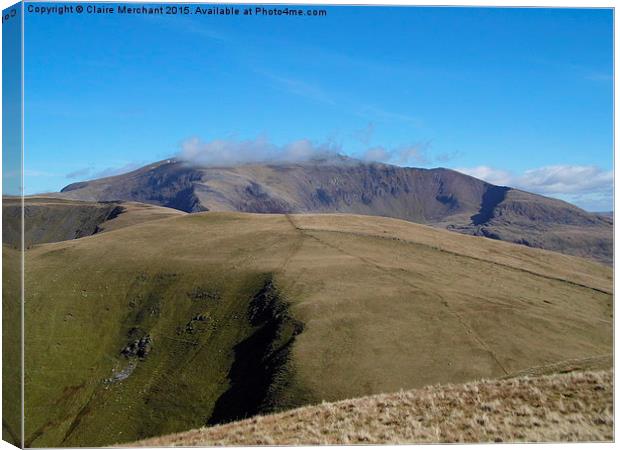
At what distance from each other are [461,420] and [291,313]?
40.6 m

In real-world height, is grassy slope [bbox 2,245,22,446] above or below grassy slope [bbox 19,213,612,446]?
above

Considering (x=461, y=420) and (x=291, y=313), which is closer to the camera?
(x=461, y=420)

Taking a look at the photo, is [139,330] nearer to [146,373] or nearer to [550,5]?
[146,373]

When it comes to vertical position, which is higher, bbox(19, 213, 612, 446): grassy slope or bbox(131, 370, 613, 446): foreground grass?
bbox(131, 370, 613, 446): foreground grass

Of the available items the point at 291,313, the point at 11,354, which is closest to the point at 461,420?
the point at 11,354

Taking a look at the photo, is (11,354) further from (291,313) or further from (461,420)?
(291,313)

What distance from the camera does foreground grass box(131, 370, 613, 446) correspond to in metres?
16.4

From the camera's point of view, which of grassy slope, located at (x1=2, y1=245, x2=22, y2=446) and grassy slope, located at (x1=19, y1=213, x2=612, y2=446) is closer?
grassy slope, located at (x1=2, y1=245, x2=22, y2=446)

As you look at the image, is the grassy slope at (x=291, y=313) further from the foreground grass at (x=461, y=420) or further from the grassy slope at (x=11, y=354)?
the foreground grass at (x=461, y=420)

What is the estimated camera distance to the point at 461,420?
17188 millimetres

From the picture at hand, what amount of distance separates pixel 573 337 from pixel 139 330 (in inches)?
1829

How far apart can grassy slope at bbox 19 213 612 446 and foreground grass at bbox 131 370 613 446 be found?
22.3 m

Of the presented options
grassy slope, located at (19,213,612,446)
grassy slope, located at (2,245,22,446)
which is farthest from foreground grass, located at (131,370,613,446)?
grassy slope, located at (19,213,612,446)

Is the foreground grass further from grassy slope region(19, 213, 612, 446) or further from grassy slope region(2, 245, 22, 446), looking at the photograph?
grassy slope region(19, 213, 612, 446)
